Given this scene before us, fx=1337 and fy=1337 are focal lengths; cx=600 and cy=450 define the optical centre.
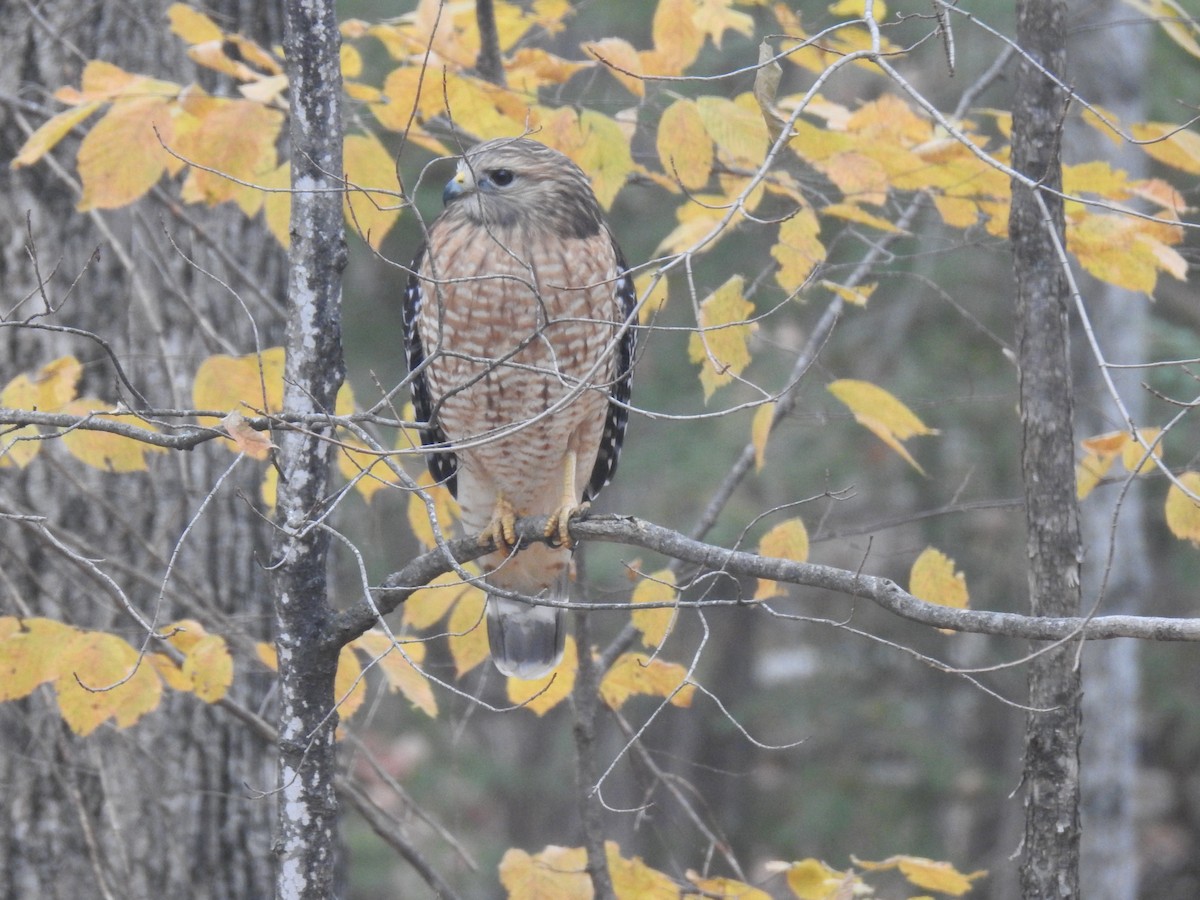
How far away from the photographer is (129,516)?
14.0ft

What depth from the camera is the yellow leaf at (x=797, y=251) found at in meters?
3.21

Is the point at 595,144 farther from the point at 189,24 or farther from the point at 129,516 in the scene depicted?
the point at 129,516

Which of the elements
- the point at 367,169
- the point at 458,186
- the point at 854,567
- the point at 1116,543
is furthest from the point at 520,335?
the point at 854,567

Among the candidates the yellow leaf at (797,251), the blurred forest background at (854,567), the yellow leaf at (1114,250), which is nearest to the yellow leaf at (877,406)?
the yellow leaf at (797,251)

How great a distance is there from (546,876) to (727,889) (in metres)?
0.45

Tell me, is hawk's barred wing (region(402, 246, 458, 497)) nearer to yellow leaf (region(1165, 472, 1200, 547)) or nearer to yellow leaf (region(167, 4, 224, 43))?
yellow leaf (region(167, 4, 224, 43))

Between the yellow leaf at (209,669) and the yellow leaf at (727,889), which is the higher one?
the yellow leaf at (209,669)

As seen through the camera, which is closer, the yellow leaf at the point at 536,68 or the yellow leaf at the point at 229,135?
the yellow leaf at the point at 229,135

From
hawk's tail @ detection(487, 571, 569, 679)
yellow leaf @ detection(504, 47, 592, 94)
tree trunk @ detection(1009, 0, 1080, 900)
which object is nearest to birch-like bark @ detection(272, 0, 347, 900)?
yellow leaf @ detection(504, 47, 592, 94)

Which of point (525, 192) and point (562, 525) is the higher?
point (525, 192)

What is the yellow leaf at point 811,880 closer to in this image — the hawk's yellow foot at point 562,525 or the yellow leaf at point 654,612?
the yellow leaf at point 654,612

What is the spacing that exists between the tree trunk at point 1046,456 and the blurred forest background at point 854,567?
3.56 metres

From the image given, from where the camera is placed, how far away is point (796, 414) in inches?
154

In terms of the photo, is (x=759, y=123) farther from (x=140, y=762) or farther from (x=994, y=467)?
(x=994, y=467)
